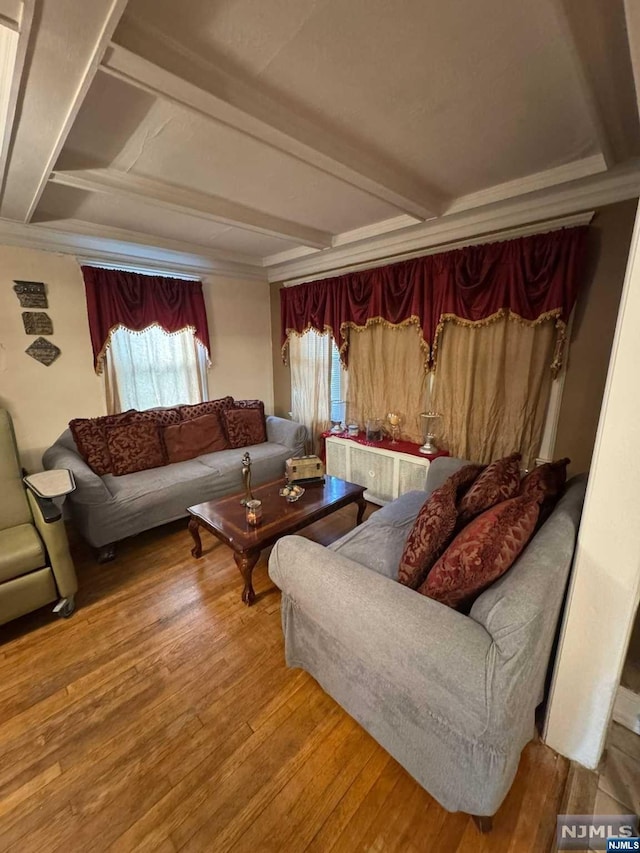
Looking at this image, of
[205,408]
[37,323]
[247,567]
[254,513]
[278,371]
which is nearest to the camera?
[247,567]

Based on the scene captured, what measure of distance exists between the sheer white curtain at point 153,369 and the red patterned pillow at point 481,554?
10.0 feet

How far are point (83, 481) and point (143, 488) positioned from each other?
0.39 m

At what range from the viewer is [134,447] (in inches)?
111

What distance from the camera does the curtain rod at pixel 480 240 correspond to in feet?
6.81

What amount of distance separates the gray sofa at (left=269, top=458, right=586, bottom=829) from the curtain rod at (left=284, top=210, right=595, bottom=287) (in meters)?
1.78

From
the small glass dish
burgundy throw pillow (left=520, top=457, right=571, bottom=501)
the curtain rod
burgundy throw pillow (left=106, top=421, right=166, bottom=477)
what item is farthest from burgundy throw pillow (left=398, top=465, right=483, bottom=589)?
burgundy throw pillow (left=106, top=421, right=166, bottom=477)

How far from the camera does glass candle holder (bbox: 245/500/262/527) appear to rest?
1998 millimetres

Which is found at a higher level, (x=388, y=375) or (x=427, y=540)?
(x=388, y=375)

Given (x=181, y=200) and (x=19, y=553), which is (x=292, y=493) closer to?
(x=19, y=553)

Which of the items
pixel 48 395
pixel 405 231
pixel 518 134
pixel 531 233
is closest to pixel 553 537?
pixel 518 134

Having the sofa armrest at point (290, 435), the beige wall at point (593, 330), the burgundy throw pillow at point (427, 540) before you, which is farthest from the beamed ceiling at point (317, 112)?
the sofa armrest at point (290, 435)

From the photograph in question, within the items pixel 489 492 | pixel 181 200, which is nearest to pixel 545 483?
pixel 489 492

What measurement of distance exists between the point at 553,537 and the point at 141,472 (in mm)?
2813

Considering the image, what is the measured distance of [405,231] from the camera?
8.71 ft
